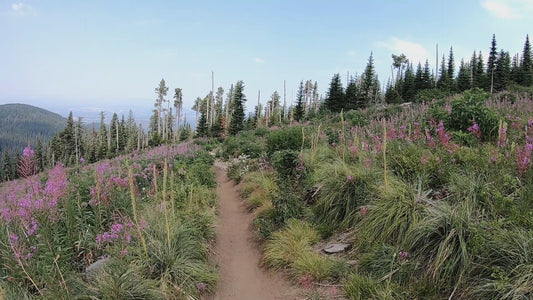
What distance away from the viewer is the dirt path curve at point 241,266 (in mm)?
4141

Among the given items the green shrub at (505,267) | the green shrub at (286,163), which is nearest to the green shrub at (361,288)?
the green shrub at (505,267)

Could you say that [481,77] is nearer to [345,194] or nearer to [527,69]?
[527,69]

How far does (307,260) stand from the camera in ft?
13.7

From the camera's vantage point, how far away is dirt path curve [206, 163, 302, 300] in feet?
13.6

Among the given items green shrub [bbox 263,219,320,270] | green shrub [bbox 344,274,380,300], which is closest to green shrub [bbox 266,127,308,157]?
green shrub [bbox 263,219,320,270]

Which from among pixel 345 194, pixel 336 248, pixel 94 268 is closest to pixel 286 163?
pixel 345 194

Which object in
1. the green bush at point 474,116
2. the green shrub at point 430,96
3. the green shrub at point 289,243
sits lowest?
the green shrub at point 289,243

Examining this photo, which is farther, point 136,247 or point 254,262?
point 254,262

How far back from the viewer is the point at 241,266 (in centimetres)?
497

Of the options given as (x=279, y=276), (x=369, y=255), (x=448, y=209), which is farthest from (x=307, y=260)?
(x=448, y=209)

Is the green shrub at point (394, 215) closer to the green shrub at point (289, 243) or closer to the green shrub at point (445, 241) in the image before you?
the green shrub at point (445, 241)

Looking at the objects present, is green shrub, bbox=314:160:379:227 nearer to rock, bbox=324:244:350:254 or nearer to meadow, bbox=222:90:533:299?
meadow, bbox=222:90:533:299

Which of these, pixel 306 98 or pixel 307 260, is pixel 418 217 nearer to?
pixel 307 260

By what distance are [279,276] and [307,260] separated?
0.53 metres
